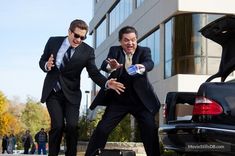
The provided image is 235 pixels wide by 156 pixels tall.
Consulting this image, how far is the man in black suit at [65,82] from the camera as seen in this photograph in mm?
6074

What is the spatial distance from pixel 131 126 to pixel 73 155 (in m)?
18.0

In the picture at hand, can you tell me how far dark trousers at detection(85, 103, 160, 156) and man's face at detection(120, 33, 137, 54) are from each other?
63cm

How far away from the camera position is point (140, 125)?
6262mm

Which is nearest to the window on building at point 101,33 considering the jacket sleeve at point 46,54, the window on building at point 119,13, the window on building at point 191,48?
the window on building at point 119,13

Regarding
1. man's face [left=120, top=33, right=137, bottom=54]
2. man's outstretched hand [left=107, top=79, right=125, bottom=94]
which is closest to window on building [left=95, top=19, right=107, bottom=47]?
man's face [left=120, top=33, right=137, bottom=54]

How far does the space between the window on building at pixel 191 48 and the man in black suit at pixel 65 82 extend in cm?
1772

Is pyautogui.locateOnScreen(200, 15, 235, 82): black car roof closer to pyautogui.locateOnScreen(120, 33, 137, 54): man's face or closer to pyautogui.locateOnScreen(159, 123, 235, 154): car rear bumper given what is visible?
pyautogui.locateOnScreen(120, 33, 137, 54): man's face

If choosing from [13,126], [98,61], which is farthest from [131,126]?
[13,126]

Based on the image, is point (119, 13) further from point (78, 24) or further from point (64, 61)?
point (78, 24)

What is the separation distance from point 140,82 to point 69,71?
0.79 m

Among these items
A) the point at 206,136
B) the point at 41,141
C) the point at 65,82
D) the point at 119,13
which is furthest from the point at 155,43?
the point at 206,136

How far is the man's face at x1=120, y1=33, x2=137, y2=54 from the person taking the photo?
6178 millimetres

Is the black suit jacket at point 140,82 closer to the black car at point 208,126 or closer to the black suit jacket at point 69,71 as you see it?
the black suit jacket at point 69,71

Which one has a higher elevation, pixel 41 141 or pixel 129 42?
pixel 129 42
